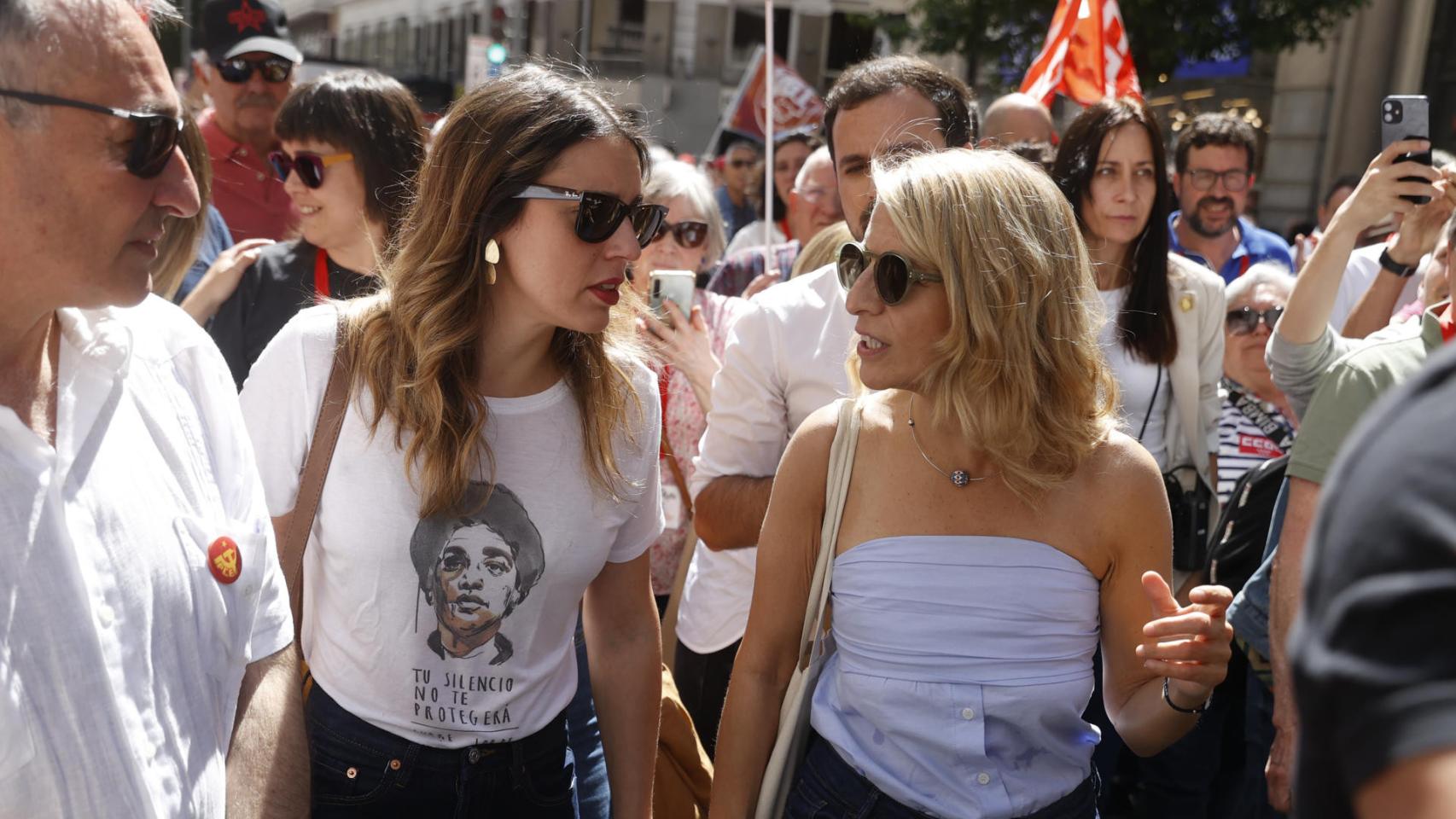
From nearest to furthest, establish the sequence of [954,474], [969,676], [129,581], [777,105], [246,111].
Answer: [129,581] → [969,676] → [954,474] → [246,111] → [777,105]

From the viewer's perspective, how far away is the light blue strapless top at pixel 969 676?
2.24 m

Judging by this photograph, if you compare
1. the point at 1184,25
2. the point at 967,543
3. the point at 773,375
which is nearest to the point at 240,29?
the point at 773,375

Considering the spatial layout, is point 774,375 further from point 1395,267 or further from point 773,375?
point 1395,267

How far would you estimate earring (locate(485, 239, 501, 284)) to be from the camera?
2.47 metres

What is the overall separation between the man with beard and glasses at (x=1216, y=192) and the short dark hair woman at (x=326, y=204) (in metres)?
3.74

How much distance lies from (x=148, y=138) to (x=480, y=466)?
89 centimetres

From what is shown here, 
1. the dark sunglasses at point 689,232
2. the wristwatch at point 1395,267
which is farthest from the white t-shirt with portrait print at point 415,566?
the wristwatch at point 1395,267

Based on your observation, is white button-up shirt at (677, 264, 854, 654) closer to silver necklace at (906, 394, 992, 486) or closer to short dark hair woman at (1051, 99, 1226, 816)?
silver necklace at (906, 394, 992, 486)

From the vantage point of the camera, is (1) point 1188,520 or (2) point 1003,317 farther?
(1) point 1188,520

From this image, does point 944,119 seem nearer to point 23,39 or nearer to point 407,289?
point 407,289

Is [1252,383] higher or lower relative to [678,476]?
higher

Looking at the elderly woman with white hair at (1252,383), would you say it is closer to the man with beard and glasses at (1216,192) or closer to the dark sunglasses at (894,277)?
the man with beard and glasses at (1216,192)

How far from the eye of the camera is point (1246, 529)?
12.2ft

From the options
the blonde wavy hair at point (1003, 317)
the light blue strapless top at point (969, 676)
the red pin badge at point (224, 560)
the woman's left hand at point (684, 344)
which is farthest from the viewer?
the woman's left hand at point (684, 344)
